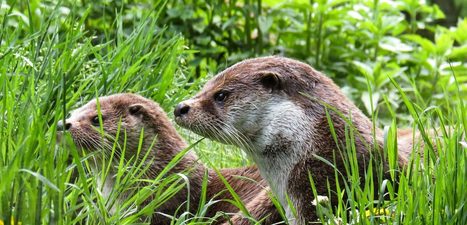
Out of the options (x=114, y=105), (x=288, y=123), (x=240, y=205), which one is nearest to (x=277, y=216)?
(x=288, y=123)

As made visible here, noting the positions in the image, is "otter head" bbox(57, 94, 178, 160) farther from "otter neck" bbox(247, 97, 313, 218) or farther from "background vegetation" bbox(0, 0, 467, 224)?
"otter neck" bbox(247, 97, 313, 218)

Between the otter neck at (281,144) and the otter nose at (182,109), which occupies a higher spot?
the otter nose at (182,109)

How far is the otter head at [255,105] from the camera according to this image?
4.34 metres

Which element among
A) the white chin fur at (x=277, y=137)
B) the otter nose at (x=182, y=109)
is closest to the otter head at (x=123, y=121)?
the otter nose at (x=182, y=109)

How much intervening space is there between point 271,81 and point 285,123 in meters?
0.22

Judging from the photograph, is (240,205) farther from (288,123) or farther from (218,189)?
(218,189)

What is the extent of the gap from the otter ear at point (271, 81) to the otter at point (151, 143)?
41 centimetres

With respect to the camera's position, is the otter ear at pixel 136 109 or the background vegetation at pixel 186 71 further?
the otter ear at pixel 136 109

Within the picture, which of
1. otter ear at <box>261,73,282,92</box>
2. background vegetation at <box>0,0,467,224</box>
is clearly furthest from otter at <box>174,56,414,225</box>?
background vegetation at <box>0,0,467,224</box>

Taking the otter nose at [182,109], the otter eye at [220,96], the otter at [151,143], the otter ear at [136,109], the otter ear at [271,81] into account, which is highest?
the otter ear at [271,81]

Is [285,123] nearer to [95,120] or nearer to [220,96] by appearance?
[220,96]

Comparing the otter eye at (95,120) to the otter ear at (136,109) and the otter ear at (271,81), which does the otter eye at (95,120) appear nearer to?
the otter ear at (136,109)

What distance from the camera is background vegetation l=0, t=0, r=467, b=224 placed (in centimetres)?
346

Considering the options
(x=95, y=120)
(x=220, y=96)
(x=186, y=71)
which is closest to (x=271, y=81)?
(x=220, y=96)
